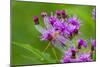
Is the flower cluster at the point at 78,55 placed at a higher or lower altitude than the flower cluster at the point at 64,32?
lower

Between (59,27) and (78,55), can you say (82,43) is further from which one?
(59,27)

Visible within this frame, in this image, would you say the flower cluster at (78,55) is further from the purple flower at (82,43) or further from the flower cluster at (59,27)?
the flower cluster at (59,27)

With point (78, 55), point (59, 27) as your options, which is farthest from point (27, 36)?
point (78, 55)

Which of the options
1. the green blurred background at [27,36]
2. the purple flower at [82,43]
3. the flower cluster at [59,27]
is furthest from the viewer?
the purple flower at [82,43]

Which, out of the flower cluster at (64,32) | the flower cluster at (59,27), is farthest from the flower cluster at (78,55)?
the flower cluster at (59,27)

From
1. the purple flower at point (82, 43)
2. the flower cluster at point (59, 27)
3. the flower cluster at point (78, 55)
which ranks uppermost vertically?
the flower cluster at point (59, 27)

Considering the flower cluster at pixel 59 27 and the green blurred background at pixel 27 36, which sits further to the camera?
the flower cluster at pixel 59 27

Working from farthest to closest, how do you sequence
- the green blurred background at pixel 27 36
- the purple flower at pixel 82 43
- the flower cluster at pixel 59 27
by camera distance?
1. the purple flower at pixel 82 43
2. the flower cluster at pixel 59 27
3. the green blurred background at pixel 27 36

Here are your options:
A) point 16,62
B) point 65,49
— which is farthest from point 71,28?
point 16,62
